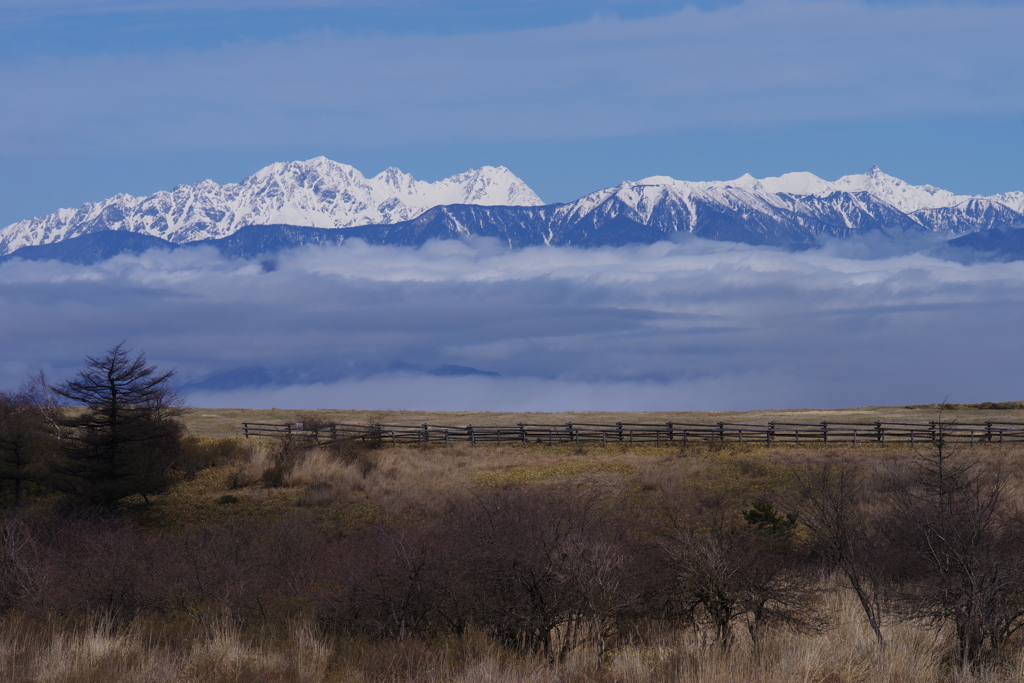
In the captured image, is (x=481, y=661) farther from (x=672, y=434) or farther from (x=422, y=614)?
(x=672, y=434)

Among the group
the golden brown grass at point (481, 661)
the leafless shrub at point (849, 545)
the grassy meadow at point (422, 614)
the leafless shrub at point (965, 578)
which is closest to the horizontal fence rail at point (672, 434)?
the grassy meadow at point (422, 614)

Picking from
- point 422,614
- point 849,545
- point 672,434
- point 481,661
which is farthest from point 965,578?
point 672,434

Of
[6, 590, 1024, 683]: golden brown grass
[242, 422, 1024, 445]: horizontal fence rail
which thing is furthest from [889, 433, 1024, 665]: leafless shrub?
[242, 422, 1024, 445]: horizontal fence rail

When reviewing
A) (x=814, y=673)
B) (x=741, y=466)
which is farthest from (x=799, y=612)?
(x=741, y=466)

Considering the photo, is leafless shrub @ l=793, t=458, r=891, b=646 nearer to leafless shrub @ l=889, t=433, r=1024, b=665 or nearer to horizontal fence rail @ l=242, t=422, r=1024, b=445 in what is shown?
leafless shrub @ l=889, t=433, r=1024, b=665

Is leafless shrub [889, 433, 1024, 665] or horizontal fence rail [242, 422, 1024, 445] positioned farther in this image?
horizontal fence rail [242, 422, 1024, 445]

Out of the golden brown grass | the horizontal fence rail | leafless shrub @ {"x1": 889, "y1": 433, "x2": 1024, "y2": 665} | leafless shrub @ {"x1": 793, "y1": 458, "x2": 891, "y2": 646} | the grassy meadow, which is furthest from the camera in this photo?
the horizontal fence rail

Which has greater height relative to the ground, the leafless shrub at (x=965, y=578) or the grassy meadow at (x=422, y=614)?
the leafless shrub at (x=965, y=578)

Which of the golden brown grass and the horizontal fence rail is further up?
the horizontal fence rail

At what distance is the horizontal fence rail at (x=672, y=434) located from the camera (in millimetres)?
42156

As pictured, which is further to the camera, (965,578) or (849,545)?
(849,545)

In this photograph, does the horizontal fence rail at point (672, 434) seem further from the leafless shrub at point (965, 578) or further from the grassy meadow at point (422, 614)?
the leafless shrub at point (965, 578)

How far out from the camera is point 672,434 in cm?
4512

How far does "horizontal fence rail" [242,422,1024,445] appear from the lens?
42156 millimetres
